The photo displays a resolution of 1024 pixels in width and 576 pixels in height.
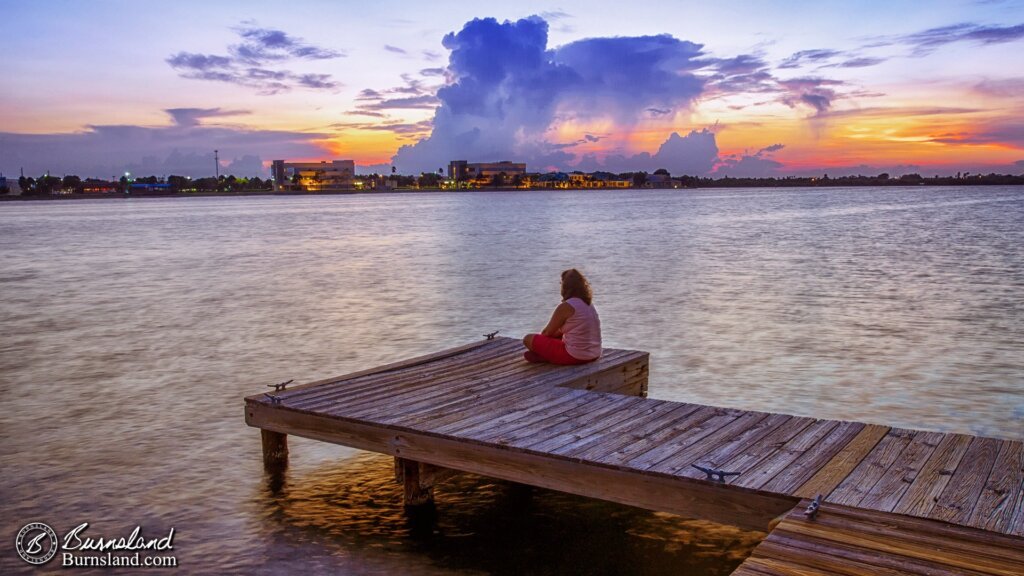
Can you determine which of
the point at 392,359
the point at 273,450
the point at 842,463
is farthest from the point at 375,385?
the point at 392,359

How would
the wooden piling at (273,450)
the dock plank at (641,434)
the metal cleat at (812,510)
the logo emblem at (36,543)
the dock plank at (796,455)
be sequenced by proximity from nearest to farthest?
the metal cleat at (812,510) < the dock plank at (796,455) < the dock plank at (641,434) < the logo emblem at (36,543) < the wooden piling at (273,450)

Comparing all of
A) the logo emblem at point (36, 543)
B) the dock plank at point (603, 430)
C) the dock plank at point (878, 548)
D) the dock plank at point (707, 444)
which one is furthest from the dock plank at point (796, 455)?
the logo emblem at point (36, 543)

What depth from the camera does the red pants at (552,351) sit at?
32.5 feet

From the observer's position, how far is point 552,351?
9891mm

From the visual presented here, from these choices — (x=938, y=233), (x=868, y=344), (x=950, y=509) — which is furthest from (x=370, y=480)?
(x=938, y=233)

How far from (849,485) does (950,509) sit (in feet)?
2.24

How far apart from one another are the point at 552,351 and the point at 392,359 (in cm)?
666

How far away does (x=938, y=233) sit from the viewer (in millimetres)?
55500

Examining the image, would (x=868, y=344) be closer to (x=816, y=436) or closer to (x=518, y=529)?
(x=816, y=436)

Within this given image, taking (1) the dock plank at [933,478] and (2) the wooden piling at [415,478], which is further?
(2) the wooden piling at [415,478]

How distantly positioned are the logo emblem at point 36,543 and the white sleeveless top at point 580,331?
574 cm

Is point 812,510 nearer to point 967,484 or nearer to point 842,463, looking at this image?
point 842,463

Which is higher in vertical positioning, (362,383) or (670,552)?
(362,383)

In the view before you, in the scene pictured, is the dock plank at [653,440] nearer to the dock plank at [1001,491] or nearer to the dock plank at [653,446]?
the dock plank at [653,446]
